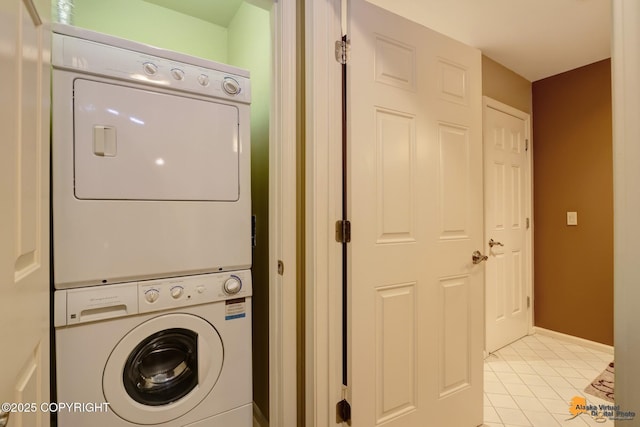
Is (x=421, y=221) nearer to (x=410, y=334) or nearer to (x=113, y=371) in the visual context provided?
(x=410, y=334)

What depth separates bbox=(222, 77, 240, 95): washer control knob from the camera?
49.6 inches

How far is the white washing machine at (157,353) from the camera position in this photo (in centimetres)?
97

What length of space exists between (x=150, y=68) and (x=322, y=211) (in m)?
0.88

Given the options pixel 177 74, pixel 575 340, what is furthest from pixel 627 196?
pixel 575 340

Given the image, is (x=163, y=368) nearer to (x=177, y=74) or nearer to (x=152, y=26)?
(x=177, y=74)

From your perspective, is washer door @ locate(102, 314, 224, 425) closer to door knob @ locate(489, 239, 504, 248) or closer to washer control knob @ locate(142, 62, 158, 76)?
washer control knob @ locate(142, 62, 158, 76)

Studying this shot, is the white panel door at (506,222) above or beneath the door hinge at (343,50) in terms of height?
beneath

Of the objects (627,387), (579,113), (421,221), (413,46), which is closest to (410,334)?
(421,221)

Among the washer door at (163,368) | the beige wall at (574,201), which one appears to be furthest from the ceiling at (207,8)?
the beige wall at (574,201)

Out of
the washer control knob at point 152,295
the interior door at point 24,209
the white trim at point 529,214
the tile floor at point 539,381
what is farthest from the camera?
the white trim at point 529,214

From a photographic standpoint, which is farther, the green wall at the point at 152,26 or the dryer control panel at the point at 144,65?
the green wall at the point at 152,26

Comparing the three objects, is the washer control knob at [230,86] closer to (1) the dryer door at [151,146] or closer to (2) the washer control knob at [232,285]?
(1) the dryer door at [151,146]

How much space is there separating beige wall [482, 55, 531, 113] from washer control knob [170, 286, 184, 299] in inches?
103

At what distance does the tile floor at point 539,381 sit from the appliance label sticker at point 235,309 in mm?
1515
